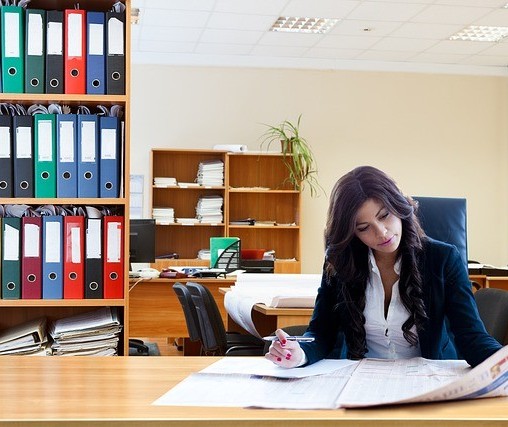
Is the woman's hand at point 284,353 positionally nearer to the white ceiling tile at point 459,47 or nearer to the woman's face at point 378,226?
the woman's face at point 378,226

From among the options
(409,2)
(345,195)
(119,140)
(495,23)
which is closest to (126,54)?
(119,140)

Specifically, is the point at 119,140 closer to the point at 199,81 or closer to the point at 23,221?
the point at 23,221

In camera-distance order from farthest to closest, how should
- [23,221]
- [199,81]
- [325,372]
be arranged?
1. [199,81]
2. [23,221]
3. [325,372]

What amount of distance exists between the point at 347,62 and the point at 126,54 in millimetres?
6442

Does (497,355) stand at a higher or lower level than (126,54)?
lower

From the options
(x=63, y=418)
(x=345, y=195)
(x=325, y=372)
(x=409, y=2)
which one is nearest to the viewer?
(x=63, y=418)

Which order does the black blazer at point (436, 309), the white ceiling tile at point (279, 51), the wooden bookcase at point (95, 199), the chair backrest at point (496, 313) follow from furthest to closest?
the white ceiling tile at point (279, 51), the wooden bookcase at point (95, 199), the chair backrest at point (496, 313), the black blazer at point (436, 309)

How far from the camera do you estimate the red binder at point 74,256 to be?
3045 millimetres

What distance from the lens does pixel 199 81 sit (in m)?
9.07

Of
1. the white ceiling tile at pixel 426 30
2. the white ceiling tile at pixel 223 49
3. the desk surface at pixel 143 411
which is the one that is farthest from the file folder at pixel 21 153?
the white ceiling tile at pixel 223 49

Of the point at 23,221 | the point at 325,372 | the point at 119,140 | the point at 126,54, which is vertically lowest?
the point at 325,372

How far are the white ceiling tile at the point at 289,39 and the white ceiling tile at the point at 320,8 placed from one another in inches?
29.6

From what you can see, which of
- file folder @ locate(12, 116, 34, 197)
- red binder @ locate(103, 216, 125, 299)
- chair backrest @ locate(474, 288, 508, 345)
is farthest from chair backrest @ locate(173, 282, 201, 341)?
chair backrest @ locate(474, 288, 508, 345)

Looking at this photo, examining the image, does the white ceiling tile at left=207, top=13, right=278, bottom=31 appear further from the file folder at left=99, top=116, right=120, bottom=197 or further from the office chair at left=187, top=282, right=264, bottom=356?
the file folder at left=99, top=116, right=120, bottom=197
